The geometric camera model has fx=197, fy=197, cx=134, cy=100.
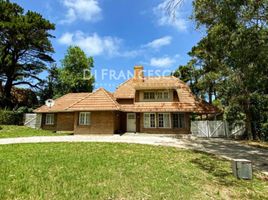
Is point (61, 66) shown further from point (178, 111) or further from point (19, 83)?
point (178, 111)

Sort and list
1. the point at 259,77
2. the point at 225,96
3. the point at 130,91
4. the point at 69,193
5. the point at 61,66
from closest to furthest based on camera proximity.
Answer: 1. the point at 69,193
2. the point at 259,77
3. the point at 225,96
4. the point at 130,91
5. the point at 61,66

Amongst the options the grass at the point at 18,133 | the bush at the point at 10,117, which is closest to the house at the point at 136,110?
the grass at the point at 18,133

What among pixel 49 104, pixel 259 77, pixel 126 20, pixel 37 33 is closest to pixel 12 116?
pixel 49 104

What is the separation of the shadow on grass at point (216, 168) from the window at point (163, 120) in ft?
36.0

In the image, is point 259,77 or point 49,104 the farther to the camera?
point 49,104

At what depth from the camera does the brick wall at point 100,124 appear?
65.1ft

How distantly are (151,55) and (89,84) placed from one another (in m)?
19.6

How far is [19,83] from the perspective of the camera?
107ft

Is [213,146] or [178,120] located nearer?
[213,146]

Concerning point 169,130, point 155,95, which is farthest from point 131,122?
point 169,130

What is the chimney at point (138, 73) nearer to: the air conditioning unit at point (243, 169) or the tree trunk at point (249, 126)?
the tree trunk at point (249, 126)

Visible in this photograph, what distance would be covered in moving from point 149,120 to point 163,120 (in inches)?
60.1

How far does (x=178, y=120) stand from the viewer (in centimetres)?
2127

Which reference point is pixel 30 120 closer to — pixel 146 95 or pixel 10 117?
pixel 10 117
